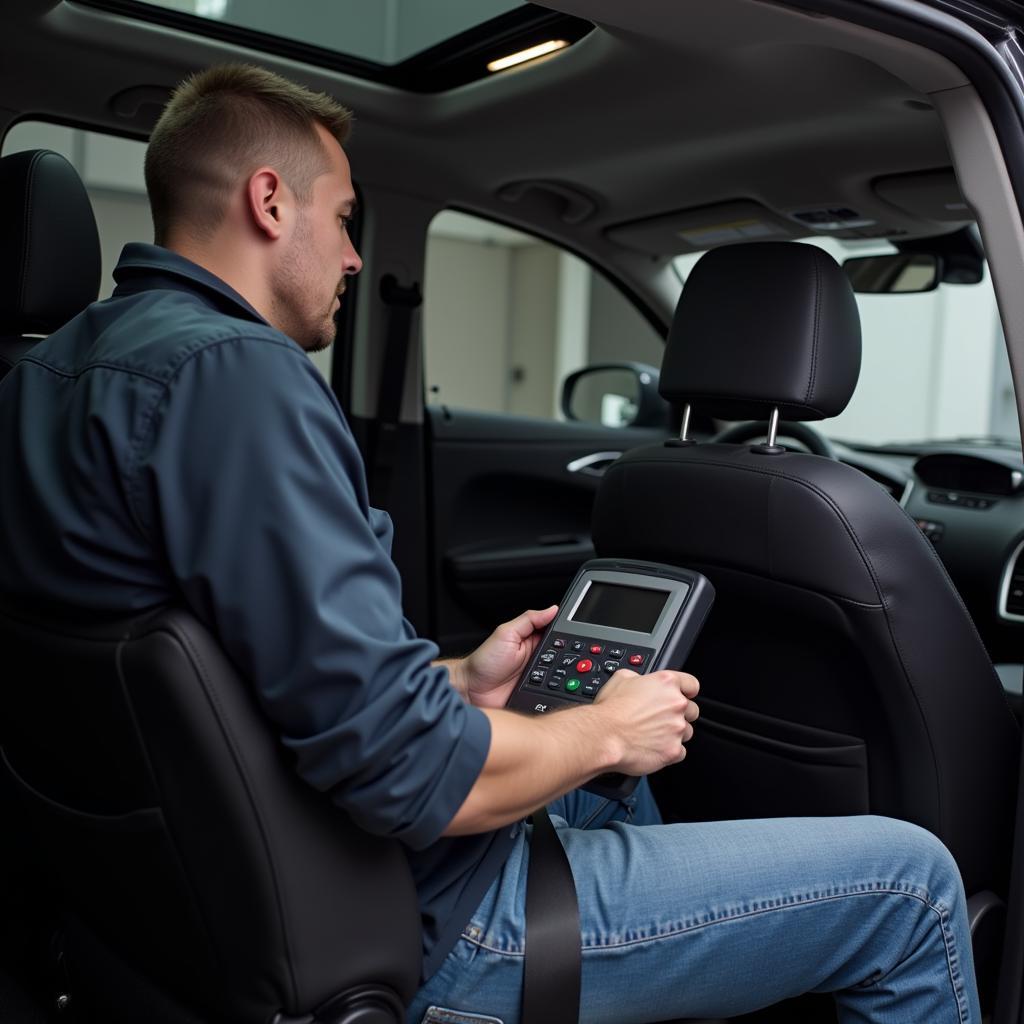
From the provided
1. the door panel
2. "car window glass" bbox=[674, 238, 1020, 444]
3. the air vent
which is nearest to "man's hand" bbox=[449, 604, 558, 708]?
the air vent

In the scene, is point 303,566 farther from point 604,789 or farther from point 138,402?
point 604,789

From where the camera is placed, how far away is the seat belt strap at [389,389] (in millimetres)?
2961

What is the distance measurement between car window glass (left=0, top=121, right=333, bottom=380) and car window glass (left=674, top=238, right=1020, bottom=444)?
21.5 ft

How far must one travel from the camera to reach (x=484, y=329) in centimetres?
990

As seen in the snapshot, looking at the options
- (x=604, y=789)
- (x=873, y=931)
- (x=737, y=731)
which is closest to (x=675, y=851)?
(x=604, y=789)

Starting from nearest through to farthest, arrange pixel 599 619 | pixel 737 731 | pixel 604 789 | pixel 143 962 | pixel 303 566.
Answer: pixel 303 566
pixel 143 962
pixel 604 789
pixel 599 619
pixel 737 731

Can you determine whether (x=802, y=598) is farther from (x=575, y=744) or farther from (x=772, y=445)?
(x=575, y=744)

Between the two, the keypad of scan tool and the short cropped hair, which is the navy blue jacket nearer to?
the short cropped hair

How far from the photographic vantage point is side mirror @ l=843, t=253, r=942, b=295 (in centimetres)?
284

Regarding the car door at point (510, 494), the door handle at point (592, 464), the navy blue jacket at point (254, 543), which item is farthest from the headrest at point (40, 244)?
the door handle at point (592, 464)

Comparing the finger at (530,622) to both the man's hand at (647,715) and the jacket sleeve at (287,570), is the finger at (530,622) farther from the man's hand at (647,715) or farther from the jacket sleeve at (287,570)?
the jacket sleeve at (287,570)

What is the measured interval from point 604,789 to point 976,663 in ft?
2.07

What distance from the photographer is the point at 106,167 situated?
321 centimetres

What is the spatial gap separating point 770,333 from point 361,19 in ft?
5.05
